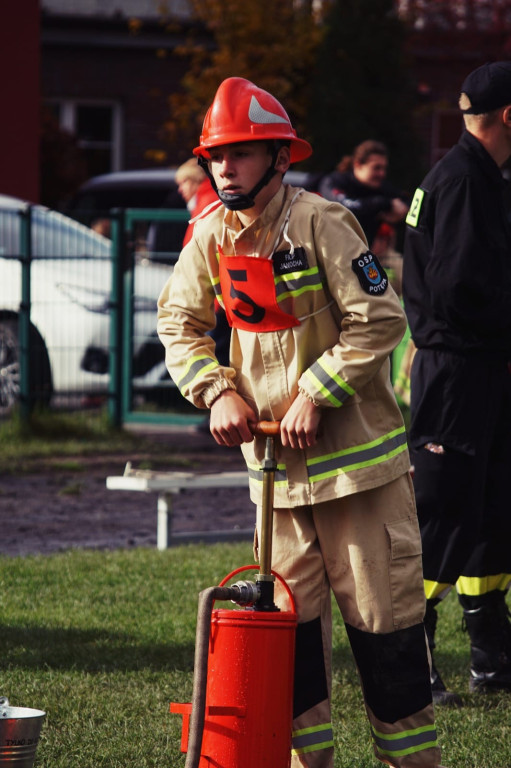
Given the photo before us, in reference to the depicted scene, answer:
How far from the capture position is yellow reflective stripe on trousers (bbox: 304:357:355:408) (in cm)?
347

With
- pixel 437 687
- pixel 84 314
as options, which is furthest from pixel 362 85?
pixel 437 687

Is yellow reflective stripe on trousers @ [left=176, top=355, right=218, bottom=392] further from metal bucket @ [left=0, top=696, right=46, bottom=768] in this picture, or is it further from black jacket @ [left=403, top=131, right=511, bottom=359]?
black jacket @ [left=403, top=131, right=511, bottom=359]

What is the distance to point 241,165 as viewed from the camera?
355 centimetres

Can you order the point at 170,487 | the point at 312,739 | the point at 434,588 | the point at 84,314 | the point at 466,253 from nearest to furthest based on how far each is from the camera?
the point at 312,739 → the point at 466,253 → the point at 434,588 → the point at 170,487 → the point at 84,314

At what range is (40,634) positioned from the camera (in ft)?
17.9

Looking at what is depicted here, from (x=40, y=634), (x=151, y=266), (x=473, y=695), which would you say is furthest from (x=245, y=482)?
(x=151, y=266)

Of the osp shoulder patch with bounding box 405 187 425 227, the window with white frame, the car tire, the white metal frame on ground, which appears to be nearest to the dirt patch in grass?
the white metal frame on ground

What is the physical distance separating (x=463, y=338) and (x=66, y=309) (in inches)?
286

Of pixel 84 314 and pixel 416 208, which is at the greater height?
pixel 416 208

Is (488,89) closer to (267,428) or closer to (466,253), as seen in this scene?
(466,253)

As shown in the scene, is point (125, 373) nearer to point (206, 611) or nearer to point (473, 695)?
point (473, 695)

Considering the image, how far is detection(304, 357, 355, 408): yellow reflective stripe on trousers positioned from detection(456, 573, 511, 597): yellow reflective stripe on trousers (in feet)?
5.46

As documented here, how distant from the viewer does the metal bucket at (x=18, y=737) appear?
332 cm

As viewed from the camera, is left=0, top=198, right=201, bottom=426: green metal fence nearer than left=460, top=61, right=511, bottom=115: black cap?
No
